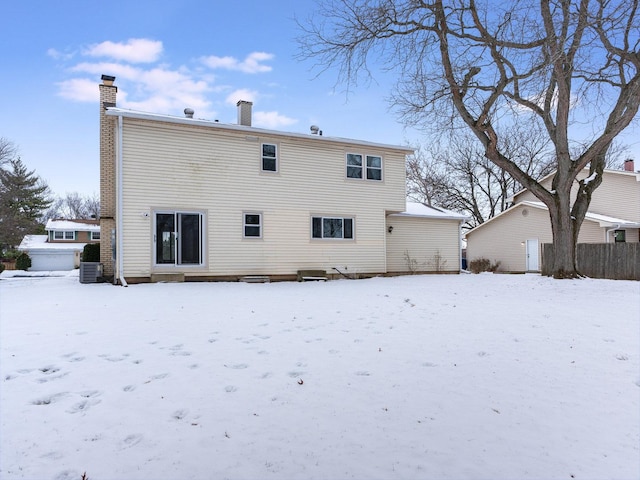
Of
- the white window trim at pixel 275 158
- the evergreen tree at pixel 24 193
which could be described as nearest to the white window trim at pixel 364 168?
the white window trim at pixel 275 158

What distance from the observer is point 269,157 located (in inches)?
553

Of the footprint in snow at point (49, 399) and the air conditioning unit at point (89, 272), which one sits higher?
the air conditioning unit at point (89, 272)

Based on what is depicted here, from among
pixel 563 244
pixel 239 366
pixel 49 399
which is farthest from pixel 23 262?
pixel 563 244

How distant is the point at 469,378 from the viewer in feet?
13.1

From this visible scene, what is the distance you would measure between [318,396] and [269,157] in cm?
1146

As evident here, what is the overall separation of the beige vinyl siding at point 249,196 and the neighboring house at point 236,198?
0.11ft

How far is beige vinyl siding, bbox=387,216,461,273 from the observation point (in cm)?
1708

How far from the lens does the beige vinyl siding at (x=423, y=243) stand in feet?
56.0

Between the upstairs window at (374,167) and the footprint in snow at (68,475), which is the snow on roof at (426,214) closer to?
the upstairs window at (374,167)

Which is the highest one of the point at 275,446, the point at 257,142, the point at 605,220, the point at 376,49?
the point at 376,49

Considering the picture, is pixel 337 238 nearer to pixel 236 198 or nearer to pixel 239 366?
pixel 236 198

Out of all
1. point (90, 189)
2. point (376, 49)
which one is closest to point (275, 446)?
point (376, 49)

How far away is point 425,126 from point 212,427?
42.5ft

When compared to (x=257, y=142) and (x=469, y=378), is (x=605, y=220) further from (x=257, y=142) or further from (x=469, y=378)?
(x=469, y=378)
